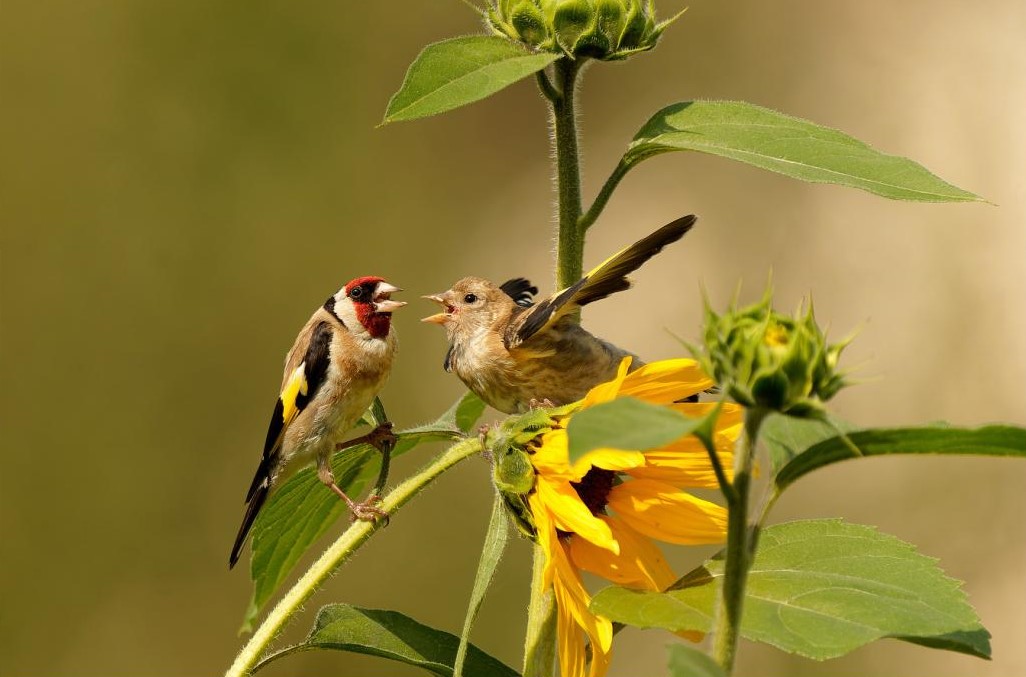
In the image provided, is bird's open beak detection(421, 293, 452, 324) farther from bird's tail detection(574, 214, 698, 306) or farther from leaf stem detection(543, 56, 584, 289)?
leaf stem detection(543, 56, 584, 289)

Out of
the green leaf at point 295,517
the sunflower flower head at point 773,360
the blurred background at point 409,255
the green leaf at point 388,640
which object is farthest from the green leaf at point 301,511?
the blurred background at point 409,255

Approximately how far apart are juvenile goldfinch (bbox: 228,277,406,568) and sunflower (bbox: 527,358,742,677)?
1.08 metres

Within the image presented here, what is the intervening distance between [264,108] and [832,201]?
2.74m

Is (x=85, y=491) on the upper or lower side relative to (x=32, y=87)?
lower

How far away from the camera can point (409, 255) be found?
6.31 meters

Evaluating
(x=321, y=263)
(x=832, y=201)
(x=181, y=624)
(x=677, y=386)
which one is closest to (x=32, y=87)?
(x=321, y=263)

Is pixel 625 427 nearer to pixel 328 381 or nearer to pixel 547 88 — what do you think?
pixel 547 88

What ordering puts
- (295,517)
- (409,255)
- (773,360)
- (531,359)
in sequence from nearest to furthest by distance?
(773,360), (295,517), (531,359), (409,255)

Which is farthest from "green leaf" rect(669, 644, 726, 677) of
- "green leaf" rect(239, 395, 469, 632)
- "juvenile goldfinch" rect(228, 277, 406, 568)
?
"juvenile goldfinch" rect(228, 277, 406, 568)

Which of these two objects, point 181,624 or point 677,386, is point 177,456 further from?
point 677,386

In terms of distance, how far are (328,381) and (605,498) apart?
4.06 ft

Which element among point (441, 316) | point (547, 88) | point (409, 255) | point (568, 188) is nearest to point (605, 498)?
point (568, 188)

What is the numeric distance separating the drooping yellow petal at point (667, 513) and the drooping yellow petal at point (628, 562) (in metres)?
0.02

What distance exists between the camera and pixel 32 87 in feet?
20.4
